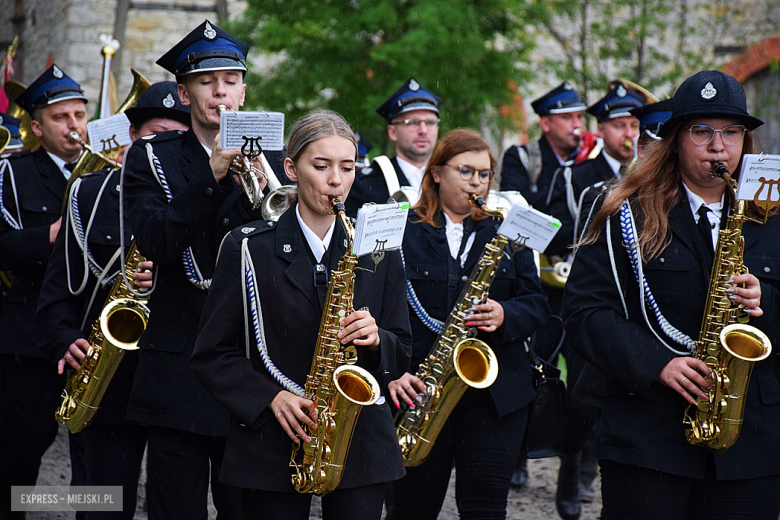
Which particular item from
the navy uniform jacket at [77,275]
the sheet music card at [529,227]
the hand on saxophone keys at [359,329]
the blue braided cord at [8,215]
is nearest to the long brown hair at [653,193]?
the sheet music card at [529,227]

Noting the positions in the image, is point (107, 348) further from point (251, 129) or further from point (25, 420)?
point (251, 129)

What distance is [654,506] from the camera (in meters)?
3.22

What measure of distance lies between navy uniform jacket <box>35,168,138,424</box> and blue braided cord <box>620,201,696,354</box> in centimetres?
239

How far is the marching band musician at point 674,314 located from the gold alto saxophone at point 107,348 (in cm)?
193

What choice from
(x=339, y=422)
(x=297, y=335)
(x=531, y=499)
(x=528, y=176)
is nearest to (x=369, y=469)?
(x=339, y=422)


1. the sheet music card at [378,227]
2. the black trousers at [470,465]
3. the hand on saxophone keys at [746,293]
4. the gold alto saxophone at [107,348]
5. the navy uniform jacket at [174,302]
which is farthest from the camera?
the black trousers at [470,465]

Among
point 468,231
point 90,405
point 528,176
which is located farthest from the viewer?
point 528,176

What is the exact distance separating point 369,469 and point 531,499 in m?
3.67

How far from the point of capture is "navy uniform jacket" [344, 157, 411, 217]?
5.57 meters

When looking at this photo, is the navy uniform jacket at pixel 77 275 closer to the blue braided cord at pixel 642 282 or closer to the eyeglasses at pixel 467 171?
the eyeglasses at pixel 467 171

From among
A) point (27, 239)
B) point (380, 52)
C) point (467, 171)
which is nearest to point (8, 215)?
point (27, 239)

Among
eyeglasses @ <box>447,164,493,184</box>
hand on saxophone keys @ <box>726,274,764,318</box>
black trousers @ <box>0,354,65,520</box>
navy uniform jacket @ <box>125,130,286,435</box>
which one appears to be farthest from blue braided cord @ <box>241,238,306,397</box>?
black trousers @ <box>0,354,65,520</box>

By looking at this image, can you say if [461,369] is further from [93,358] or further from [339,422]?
[93,358]

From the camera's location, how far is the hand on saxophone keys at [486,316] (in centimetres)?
425
